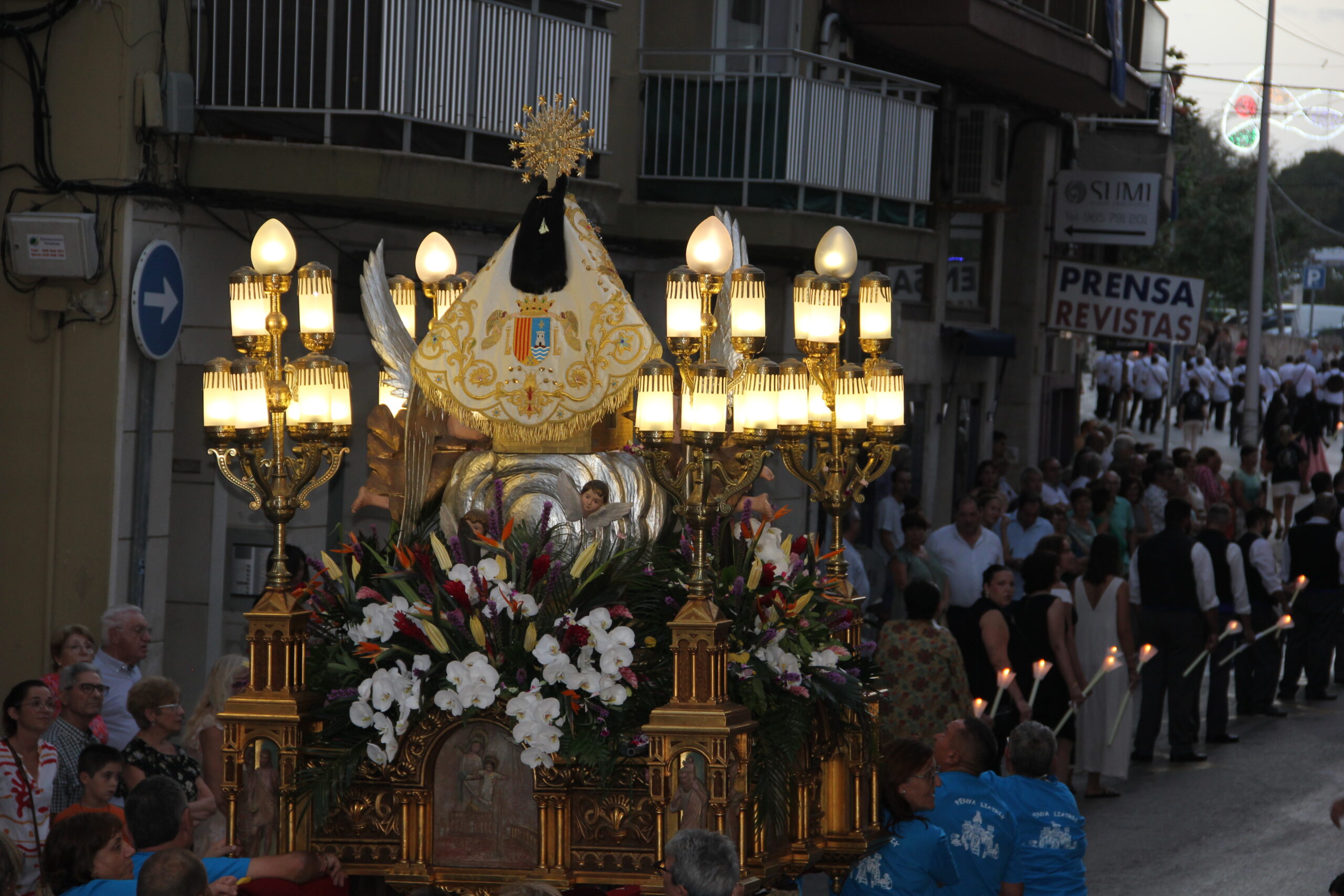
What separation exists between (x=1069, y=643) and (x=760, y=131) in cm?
568

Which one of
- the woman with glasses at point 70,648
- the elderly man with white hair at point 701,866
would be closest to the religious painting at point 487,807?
the elderly man with white hair at point 701,866

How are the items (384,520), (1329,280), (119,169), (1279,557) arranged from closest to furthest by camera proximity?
(119,169) < (384,520) < (1279,557) < (1329,280)

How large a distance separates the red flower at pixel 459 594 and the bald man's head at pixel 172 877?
1.48 m

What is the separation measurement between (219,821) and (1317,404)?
1027 inches

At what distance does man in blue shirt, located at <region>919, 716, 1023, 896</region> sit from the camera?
677cm

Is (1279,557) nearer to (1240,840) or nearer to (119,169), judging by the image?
(1240,840)

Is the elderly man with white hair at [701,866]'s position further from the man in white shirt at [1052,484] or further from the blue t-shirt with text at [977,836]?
the man in white shirt at [1052,484]

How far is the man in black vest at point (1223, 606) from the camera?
13680 mm

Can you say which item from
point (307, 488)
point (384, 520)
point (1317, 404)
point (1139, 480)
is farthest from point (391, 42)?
point (1317, 404)

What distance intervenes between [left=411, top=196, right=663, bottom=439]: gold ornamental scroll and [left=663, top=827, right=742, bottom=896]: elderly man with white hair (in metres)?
2.33

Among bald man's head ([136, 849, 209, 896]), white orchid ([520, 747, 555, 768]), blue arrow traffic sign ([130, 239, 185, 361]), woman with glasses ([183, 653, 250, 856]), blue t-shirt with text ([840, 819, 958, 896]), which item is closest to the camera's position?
bald man's head ([136, 849, 209, 896])

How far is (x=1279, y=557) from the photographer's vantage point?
67.5 feet

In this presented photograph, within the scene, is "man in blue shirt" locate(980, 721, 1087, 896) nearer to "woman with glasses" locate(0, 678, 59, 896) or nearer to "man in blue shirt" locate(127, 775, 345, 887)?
"man in blue shirt" locate(127, 775, 345, 887)

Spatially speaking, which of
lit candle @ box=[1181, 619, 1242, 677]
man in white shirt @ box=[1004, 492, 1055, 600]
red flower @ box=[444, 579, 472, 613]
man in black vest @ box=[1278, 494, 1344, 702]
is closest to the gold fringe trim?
red flower @ box=[444, 579, 472, 613]
